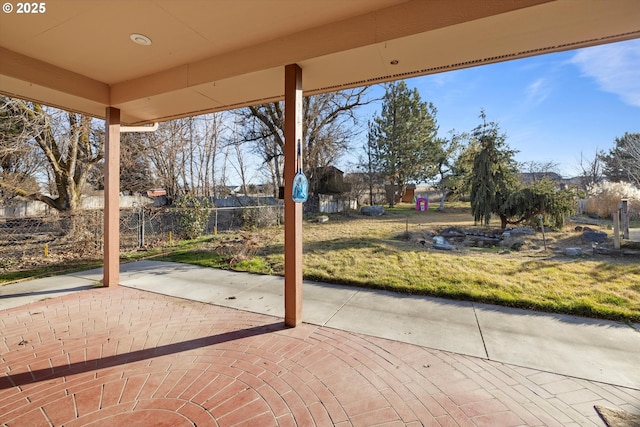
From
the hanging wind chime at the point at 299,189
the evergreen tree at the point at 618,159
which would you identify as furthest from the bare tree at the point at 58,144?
the evergreen tree at the point at 618,159

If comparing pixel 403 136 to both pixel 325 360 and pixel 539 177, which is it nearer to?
pixel 539 177

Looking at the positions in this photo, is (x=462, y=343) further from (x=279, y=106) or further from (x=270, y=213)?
(x=279, y=106)

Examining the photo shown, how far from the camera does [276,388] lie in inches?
80.6

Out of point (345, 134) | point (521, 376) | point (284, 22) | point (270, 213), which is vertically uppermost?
point (345, 134)

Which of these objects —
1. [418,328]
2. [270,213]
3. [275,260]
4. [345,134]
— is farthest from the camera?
[345,134]

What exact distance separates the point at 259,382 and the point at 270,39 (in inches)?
130

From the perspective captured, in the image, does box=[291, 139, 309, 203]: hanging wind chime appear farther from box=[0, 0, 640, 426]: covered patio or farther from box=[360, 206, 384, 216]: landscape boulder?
box=[360, 206, 384, 216]: landscape boulder

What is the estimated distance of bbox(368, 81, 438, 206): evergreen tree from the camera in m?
21.6

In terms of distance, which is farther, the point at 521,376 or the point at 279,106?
the point at 279,106

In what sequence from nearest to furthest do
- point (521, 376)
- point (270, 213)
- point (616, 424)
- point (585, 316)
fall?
point (616, 424) → point (521, 376) → point (585, 316) → point (270, 213)

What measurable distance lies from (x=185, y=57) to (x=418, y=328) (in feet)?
14.0

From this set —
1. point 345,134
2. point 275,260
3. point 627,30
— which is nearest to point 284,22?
point 627,30

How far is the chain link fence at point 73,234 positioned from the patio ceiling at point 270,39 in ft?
11.8

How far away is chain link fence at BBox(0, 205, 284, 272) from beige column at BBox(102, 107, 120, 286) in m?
3.07
